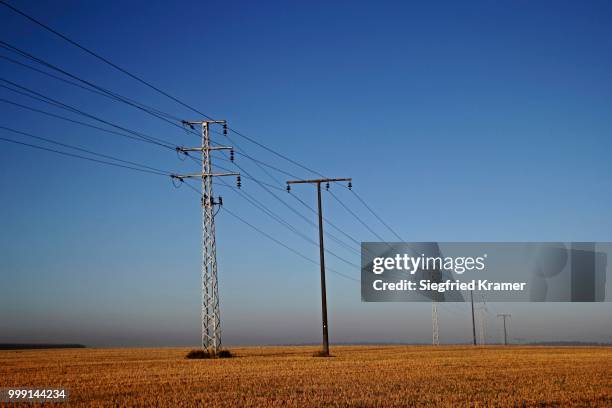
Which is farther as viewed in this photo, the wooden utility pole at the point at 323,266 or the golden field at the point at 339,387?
the wooden utility pole at the point at 323,266

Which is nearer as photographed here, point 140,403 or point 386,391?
point 140,403

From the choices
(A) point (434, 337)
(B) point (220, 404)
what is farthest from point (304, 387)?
(A) point (434, 337)

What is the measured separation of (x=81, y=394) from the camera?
2008 cm

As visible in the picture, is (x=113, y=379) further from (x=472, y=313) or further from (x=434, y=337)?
(x=472, y=313)

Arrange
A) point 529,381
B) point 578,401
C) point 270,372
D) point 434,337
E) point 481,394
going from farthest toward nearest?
point 434,337 < point 270,372 < point 529,381 < point 481,394 < point 578,401

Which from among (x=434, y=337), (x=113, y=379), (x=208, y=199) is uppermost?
(x=208, y=199)

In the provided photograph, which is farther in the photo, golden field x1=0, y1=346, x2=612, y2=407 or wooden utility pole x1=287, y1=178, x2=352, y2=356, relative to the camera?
wooden utility pole x1=287, y1=178, x2=352, y2=356

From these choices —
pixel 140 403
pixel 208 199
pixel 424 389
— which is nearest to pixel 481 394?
pixel 424 389

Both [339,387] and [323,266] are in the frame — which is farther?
[323,266]

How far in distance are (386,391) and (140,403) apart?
703 centimetres

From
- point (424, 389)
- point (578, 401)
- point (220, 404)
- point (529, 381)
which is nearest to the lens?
point (220, 404)

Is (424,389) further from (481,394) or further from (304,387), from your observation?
(304,387)

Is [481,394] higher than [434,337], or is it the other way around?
[481,394]

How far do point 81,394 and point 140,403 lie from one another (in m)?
3.28
